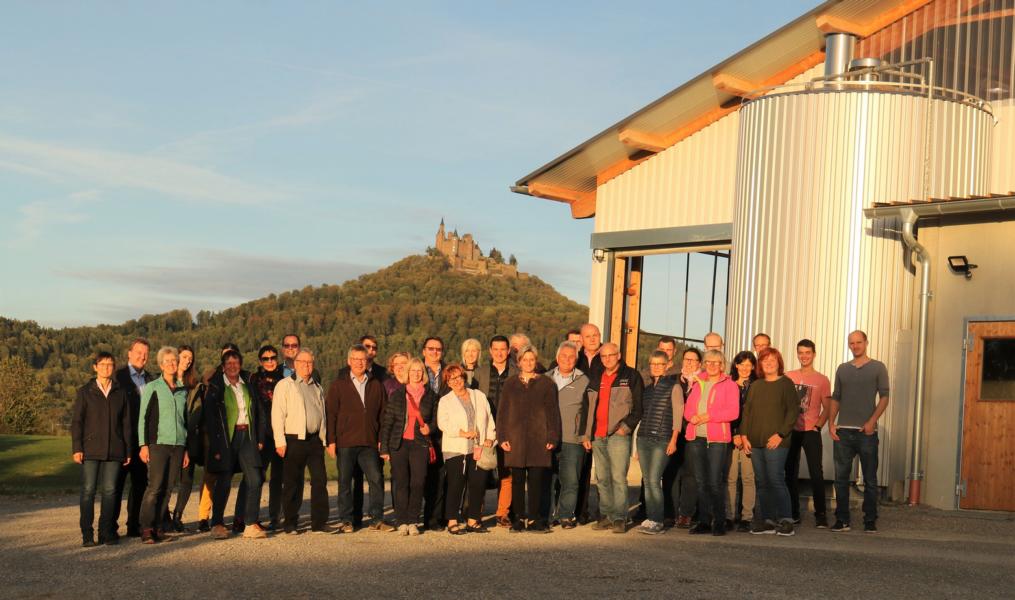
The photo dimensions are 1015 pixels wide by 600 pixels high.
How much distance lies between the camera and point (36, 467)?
2039cm

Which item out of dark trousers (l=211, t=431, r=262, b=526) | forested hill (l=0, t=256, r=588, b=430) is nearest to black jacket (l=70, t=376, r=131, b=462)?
dark trousers (l=211, t=431, r=262, b=526)

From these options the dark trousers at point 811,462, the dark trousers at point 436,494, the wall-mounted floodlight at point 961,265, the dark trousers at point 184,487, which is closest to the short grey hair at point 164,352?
the dark trousers at point 184,487

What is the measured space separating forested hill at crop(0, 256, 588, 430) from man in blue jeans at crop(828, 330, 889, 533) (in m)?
40.2

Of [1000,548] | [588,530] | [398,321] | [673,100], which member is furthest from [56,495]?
[398,321]

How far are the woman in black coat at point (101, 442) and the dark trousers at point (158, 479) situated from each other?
0.73 feet

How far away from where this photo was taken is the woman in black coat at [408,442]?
35.3 ft

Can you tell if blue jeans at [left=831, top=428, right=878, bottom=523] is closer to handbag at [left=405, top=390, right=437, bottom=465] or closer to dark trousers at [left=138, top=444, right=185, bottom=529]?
handbag at [left=405, top=390, right=437, bottom=465]

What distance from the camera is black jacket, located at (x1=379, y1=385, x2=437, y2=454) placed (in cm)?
1080

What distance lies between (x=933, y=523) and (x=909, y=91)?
5.05 meters

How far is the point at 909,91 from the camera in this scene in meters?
14.1

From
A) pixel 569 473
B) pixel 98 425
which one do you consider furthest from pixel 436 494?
pixel 98 425

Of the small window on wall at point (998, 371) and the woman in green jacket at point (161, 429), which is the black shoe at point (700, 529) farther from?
the woman in green jacket at point (161, 429)

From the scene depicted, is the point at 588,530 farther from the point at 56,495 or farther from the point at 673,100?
the point at 56,495

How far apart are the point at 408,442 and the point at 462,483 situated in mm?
608
